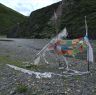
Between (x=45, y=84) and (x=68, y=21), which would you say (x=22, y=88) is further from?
(x=68, y=21)

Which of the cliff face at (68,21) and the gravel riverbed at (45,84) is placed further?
the cliff face at (68,21)

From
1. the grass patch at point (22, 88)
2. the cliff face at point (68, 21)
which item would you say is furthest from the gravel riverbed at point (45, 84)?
the cliff face at point (68, 21)

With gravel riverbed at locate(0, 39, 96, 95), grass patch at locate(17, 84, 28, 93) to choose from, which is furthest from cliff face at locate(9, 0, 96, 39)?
grass patch at locate(17, 84, 28, 93)

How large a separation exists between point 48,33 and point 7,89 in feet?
451

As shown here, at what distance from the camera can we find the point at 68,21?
146 metres

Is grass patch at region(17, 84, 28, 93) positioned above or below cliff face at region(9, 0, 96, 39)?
below

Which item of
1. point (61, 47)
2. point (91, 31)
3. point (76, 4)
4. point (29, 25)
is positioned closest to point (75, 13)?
point (76, 4)

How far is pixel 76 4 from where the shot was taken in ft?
519

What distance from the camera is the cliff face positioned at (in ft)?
434

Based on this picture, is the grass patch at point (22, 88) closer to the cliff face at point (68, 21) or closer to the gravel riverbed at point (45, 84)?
the gravel riverbed at point (45, 84)

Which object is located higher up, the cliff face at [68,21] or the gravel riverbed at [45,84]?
the cliff face at [68,21]

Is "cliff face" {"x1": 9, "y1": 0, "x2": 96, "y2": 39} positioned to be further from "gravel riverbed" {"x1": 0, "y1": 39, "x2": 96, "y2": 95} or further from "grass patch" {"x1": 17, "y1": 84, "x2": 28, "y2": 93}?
"grass patch" {"x1": 17, "y1": 84, "x2": 28, "y2": 93}

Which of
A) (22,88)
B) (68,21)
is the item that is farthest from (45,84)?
(68,21)

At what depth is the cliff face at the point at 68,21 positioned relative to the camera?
5210 inches
